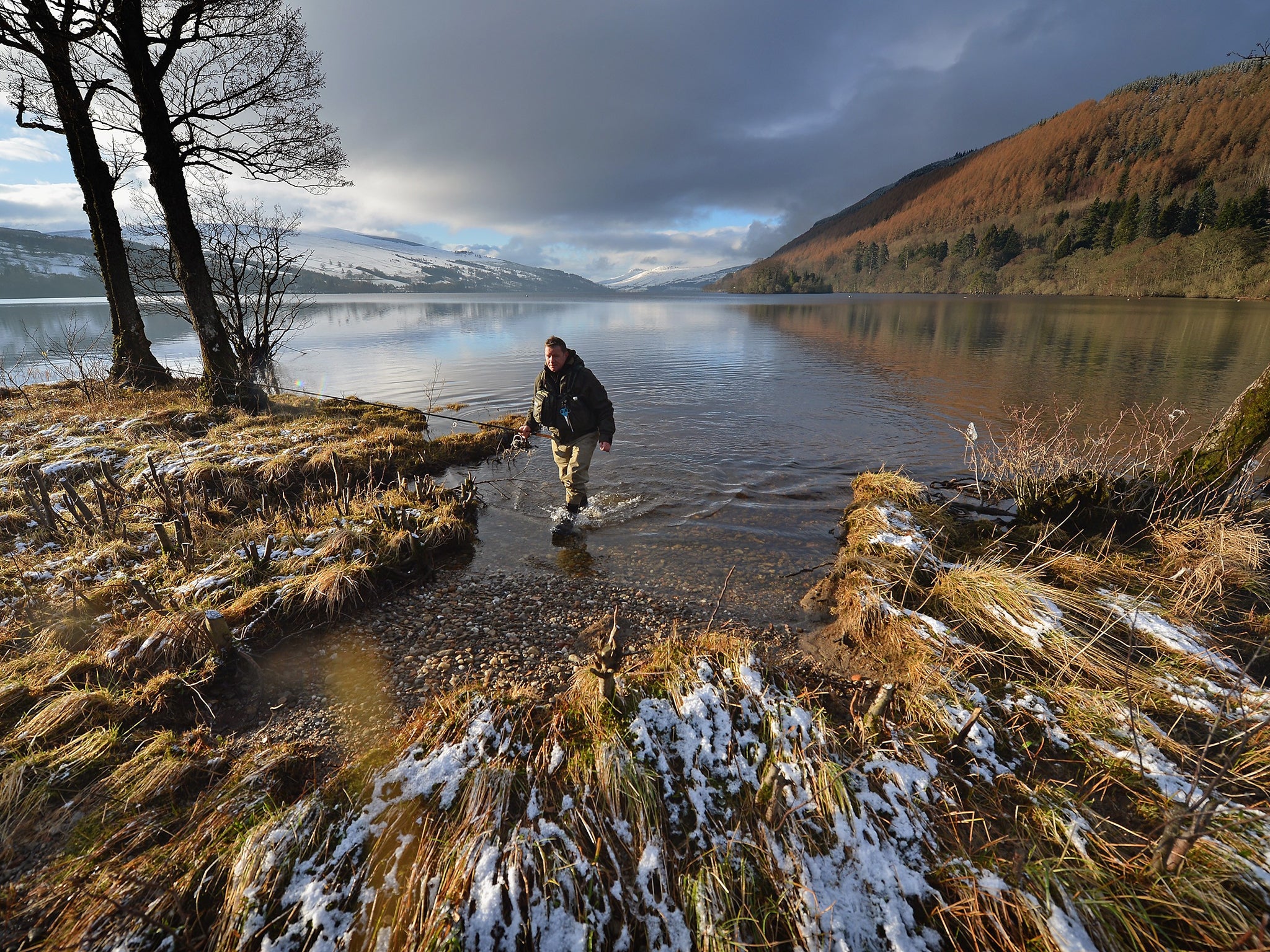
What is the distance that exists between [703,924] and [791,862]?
24.1 inches

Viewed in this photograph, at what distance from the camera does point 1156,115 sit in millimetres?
172375

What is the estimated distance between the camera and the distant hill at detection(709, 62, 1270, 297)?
308ft

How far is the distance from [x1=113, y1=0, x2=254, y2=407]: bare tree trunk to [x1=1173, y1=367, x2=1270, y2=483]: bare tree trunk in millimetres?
17969

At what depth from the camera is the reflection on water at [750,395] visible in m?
8.01

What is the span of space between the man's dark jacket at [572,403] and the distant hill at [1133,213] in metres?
118

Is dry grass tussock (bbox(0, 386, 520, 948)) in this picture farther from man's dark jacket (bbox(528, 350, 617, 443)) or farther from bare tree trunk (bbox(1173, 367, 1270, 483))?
bare tree trunk (bbox(1173, 367, 1270, 483))

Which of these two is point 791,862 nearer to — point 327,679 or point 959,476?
point 327,679

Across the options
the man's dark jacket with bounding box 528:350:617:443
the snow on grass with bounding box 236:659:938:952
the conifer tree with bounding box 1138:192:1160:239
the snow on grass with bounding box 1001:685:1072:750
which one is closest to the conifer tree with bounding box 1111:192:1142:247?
the conifer tree with bounding box 1138:192:1160:239

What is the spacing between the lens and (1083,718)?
3.68 m

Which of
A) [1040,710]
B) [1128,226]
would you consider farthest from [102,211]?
[1128,226]

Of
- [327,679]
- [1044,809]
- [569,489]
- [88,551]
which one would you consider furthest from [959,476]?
[88,551]

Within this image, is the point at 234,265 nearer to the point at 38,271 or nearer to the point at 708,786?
the point at 708,786

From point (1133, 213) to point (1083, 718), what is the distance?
6983 inches

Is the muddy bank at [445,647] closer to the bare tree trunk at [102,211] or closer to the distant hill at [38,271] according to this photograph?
the bare tree trunk at [102,211]
